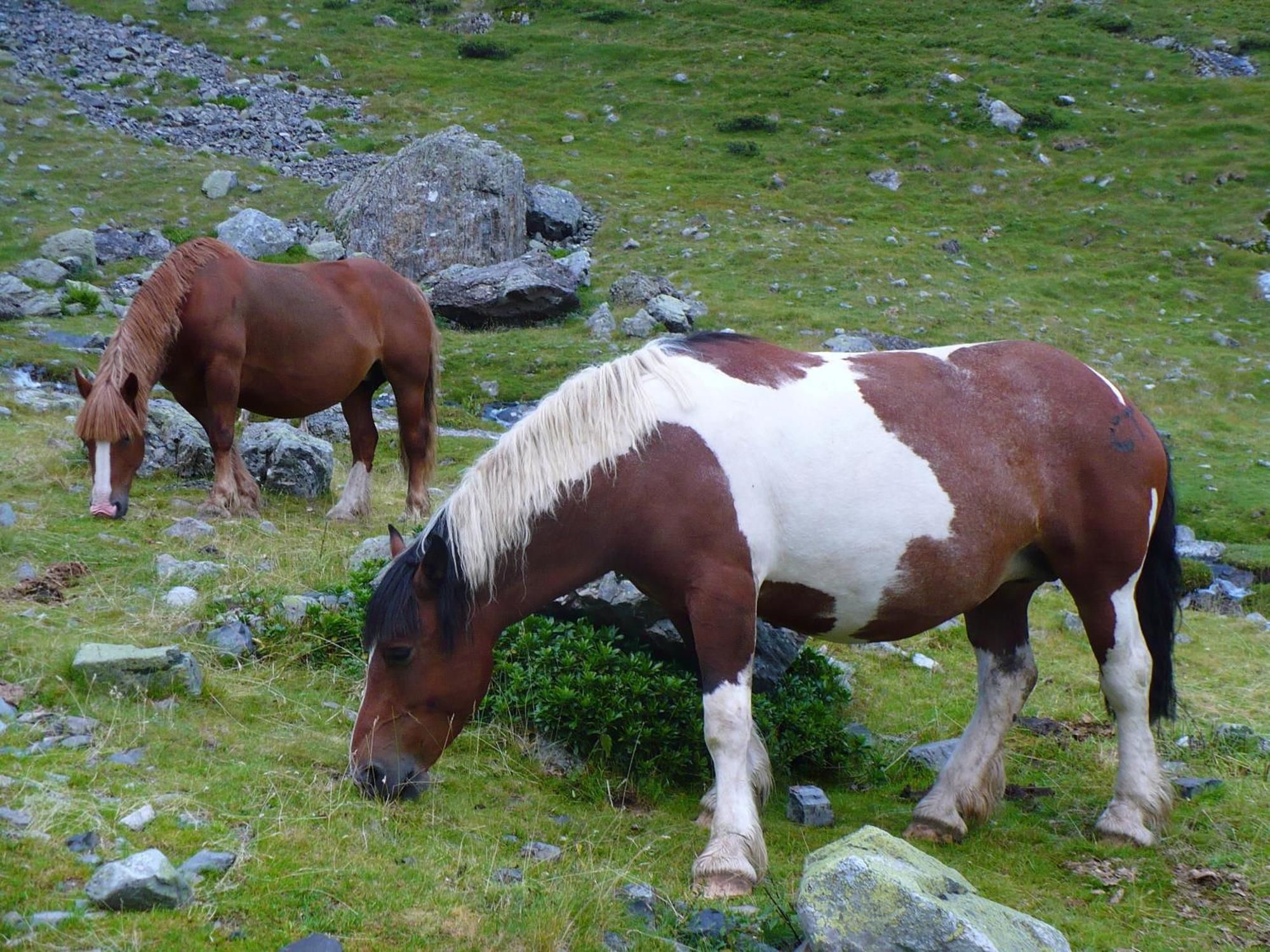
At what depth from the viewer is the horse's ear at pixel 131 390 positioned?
8578 mm

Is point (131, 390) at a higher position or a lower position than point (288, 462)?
higher

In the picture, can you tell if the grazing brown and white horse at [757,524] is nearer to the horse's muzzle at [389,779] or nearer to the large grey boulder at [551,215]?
the horse's muzzle at [389,779]

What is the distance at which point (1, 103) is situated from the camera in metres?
26.8

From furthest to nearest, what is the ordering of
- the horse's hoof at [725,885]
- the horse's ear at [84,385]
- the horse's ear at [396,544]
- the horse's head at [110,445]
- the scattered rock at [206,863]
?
the horse's ear at [84,385]
the horse's head at [110,445]
the horse's ear at [396,544]
the horse's hoof at [725,885]
the scattered rock at [206,863]

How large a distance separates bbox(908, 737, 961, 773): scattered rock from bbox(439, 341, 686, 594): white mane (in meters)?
2.91

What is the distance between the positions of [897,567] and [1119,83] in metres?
34.5

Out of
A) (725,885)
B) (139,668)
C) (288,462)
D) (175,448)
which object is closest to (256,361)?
(288,462)

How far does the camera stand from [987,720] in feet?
18.9

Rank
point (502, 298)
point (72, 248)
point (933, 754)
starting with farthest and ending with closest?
point (502, 298) → point (72, 248) → point (933, 754)

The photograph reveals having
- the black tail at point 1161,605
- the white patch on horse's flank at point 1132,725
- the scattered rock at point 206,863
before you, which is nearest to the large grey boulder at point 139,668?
the scattered rock at point 206,863

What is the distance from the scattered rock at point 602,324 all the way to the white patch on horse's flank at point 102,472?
33.1 ft

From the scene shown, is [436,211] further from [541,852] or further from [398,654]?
[541,852]

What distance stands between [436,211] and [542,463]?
57.0ft

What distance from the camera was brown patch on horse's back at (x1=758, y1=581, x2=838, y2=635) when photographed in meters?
5.00
